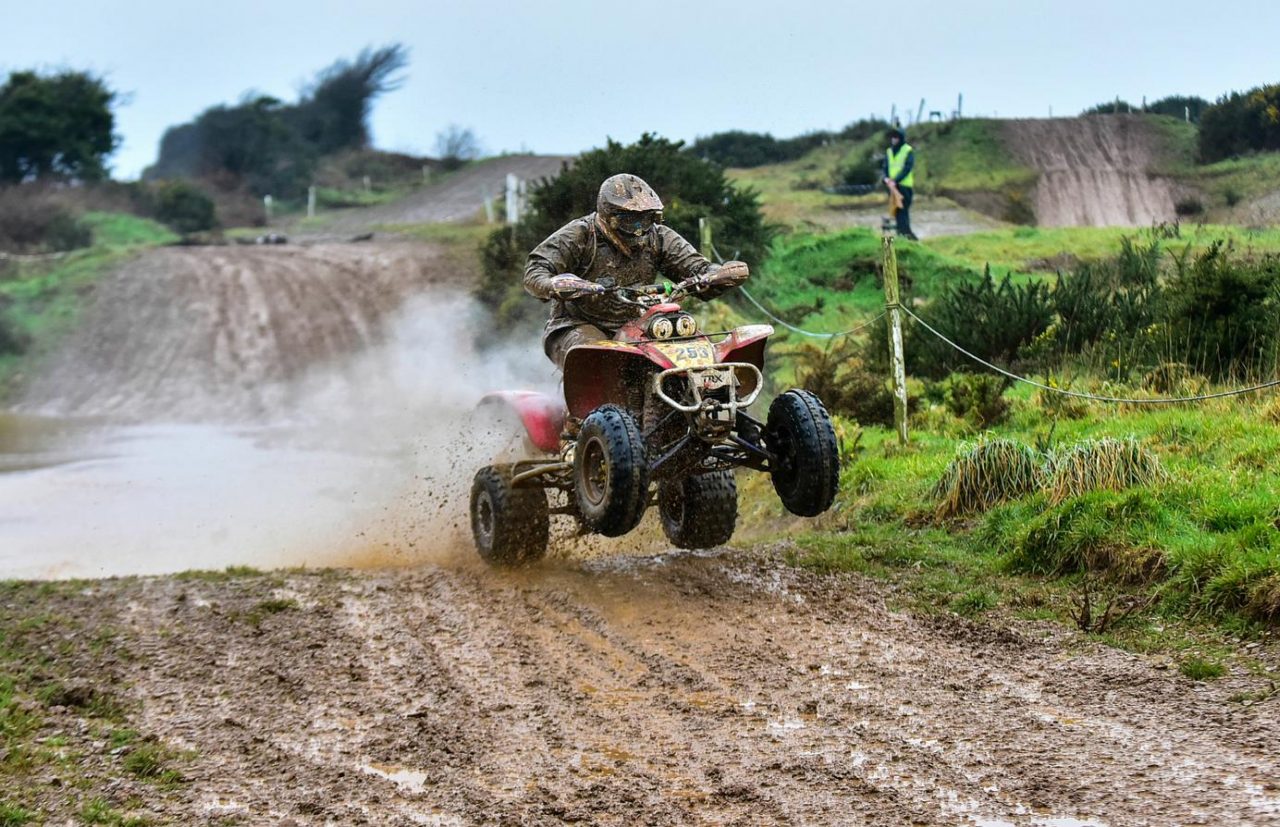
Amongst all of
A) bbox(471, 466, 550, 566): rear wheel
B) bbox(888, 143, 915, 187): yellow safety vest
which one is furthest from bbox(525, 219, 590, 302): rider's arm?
bbox(888, 143, 915, 187): yellow safety vest

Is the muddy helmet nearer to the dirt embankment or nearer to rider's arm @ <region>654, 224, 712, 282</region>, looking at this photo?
rider's arm @ <region>654, 224, 712, 282</region>

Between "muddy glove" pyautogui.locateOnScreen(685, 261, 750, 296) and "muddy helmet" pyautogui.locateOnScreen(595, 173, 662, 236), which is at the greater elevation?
"muddy helmet" pyautogui.locateOnScreen(595, 173, 662, 236)

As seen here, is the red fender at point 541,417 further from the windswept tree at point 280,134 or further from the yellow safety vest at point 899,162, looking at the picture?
the windswept tree at point 280,134

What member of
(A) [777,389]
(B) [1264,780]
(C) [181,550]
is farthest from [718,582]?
(A) [777,389]

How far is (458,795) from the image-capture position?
504 cm

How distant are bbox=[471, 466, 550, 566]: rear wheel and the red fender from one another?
12.9 inches

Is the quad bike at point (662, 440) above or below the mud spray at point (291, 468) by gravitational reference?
above

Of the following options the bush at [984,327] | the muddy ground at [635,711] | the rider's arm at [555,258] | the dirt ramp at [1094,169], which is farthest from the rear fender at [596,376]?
the dirt ramp at [1094,169]

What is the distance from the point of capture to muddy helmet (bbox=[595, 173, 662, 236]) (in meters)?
8.95

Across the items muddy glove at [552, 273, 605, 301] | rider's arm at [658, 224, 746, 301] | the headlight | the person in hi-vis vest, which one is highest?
the person in hi-vis vest

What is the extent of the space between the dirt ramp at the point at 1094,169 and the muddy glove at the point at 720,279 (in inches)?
711

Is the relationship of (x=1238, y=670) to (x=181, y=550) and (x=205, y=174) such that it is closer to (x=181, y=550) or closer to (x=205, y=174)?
(x=181, y=550)

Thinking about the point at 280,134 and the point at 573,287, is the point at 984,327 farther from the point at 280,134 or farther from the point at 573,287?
the point at 280,134

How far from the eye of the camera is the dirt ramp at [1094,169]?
26.9 meters
